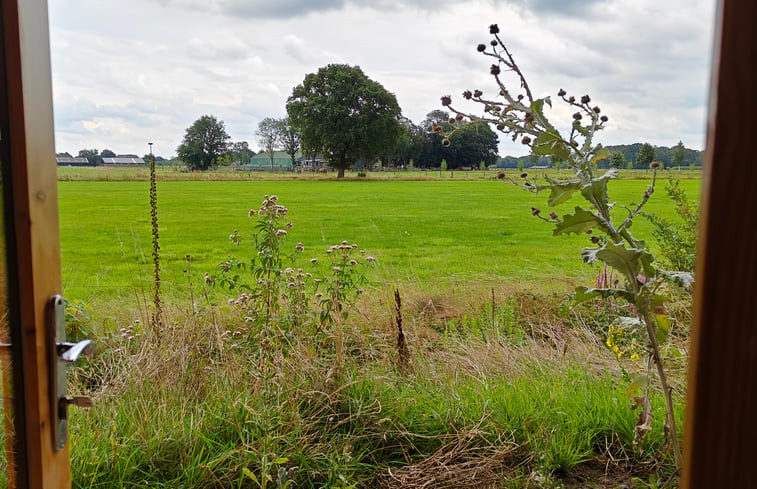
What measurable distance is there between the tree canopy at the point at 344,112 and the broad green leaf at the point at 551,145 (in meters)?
9.75

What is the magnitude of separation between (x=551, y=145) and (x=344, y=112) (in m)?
10.5

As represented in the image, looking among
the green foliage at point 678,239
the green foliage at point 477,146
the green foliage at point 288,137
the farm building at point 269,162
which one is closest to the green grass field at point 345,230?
the farm building at point 269,162

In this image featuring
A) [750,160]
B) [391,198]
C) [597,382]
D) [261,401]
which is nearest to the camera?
[750,160]

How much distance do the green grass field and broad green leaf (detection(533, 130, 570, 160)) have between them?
253cm

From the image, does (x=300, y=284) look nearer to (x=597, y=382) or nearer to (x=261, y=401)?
(x=261, y=401)

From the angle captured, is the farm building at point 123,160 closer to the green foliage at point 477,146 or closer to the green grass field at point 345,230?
the green grass field at point 345,230

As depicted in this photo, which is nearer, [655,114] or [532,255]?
[655,114]

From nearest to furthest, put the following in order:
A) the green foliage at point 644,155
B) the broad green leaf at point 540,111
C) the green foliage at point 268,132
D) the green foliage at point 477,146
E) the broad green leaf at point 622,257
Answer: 1. the broad green leaf at point 622,257
2. the broad green leaf at point 540,111
3. the green foliage at point 644,155
4. the green foliage at point 477,146
5. the green foliage at point 268,132

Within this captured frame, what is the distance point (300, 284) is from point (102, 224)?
7.59 meters

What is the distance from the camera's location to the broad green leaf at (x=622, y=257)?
1.15 metres

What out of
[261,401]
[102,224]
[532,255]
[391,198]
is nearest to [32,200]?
[261,401]

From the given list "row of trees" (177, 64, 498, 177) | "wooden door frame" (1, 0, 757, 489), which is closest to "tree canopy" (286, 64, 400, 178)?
"row of trees" (177, 64, 498, 177)

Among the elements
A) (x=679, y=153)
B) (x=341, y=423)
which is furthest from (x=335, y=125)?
(x=341, y=423)

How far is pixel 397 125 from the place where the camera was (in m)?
10.9
